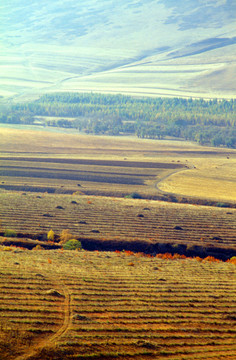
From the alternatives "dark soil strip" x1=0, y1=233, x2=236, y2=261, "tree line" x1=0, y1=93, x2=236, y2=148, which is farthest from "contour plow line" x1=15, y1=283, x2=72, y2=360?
"tree line" x1=0, y1=93, x2=236, y2=148

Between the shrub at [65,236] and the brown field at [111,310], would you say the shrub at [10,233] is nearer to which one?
the shrub at [65,236]

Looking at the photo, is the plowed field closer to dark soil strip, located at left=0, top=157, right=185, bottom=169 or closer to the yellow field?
the yellow field

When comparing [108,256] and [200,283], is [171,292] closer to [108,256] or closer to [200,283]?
[200,283]

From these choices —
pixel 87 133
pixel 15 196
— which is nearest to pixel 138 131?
pixel 87 133

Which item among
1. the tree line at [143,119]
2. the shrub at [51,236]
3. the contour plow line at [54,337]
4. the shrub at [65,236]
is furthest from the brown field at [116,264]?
the tree line at [143,119]

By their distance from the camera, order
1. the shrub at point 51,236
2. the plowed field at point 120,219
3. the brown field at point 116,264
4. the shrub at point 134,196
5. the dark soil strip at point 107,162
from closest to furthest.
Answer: the brown field at point 116,264 < the shrub at point 51,236 < the plowed field at point 120,219 < the shrub at point 134,196 < the dark soil strip at point 107,162

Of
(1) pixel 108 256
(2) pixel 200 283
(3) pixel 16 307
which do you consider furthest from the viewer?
(1) pixel 108 256
